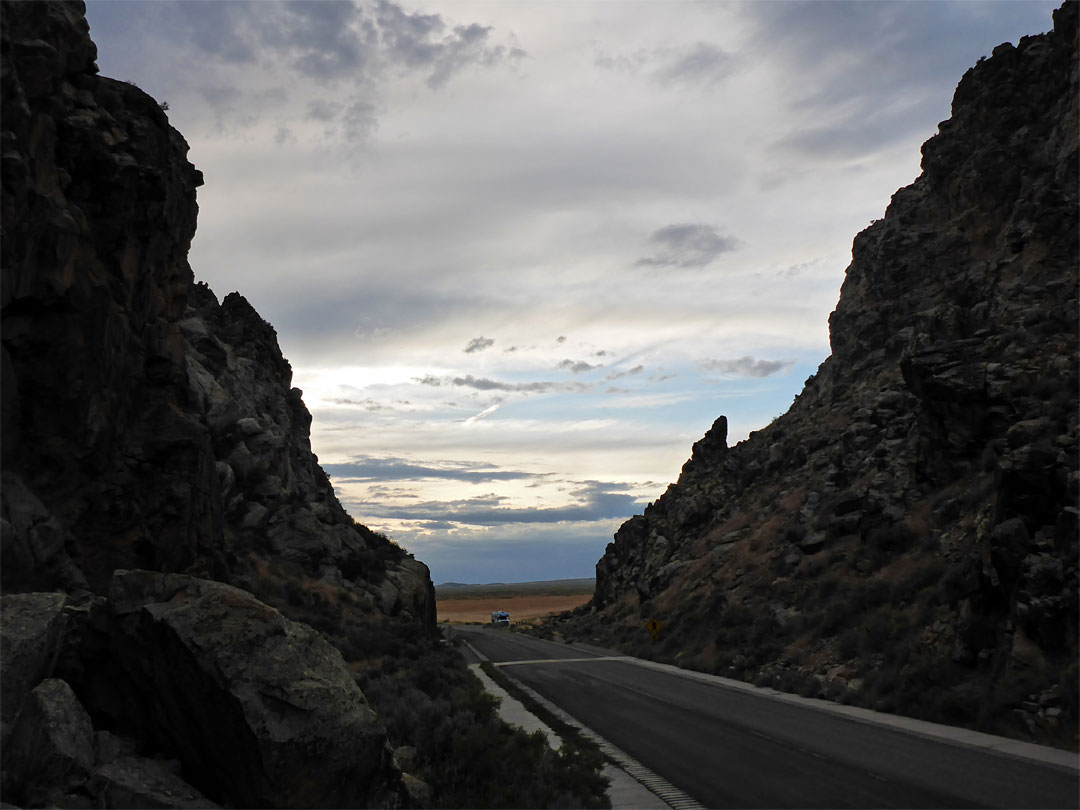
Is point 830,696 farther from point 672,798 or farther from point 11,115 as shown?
point 11,115

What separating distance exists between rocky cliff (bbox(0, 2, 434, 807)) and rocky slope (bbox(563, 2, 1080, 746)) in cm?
1640

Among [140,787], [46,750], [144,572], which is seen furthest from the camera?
[144,572]

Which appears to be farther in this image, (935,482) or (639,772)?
(935,482)

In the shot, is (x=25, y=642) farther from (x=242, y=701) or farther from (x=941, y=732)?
(x=941, y=732)

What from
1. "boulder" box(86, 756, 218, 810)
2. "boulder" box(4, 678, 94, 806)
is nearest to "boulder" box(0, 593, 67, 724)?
"boulder" box(4, 678, 94, 806)

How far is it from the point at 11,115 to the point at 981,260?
5023 centimetres

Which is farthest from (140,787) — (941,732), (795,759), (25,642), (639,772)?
(941,732)

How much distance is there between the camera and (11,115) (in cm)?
1575

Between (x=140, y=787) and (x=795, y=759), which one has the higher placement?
(x=140, y=787)

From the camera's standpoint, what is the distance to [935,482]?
112ft

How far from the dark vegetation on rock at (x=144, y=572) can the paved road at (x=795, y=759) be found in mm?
2974

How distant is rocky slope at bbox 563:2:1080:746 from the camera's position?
20250 mm

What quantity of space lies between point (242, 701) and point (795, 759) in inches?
471

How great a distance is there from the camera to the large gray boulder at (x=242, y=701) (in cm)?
786
